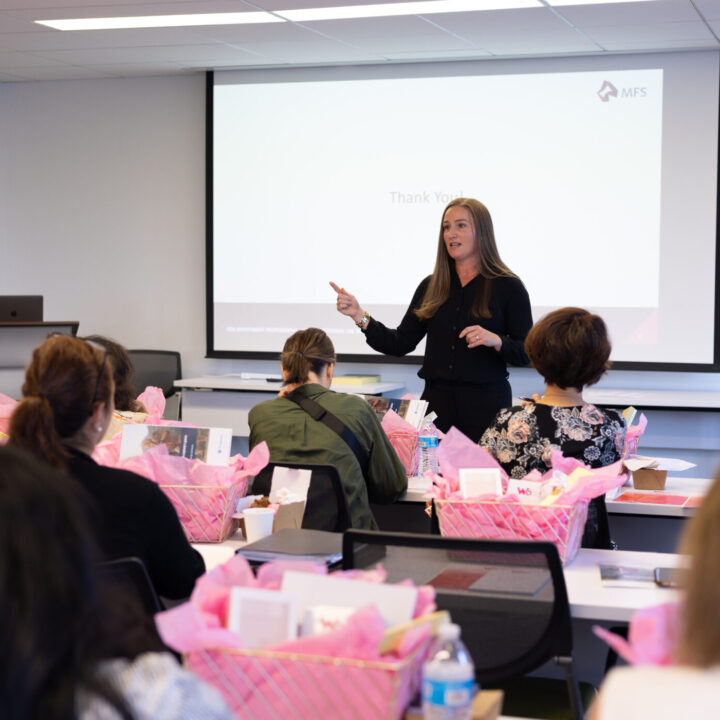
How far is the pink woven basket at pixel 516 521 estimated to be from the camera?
7.15 ft

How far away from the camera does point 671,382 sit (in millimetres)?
5863

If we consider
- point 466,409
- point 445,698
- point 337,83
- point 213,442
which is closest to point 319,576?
point 445,698

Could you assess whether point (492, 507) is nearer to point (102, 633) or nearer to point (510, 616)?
point (510, 616)

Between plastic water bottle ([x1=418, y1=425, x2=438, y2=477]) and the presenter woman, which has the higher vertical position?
the presenter woman

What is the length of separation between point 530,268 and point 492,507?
13.1 ft

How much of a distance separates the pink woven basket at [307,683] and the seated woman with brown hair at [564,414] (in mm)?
1505

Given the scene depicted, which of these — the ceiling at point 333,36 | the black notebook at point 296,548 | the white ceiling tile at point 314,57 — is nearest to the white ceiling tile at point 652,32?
the ceiling at point 333,36

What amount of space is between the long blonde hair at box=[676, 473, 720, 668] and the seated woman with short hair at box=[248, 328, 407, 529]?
1953 mm

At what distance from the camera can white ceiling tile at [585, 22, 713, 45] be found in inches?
203

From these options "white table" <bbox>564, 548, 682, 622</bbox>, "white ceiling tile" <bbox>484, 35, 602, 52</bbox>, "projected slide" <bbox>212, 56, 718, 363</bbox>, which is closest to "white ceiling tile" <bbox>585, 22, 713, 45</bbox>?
"white ceiling tile" <bbox>484, 35, 602, 52</bbox>

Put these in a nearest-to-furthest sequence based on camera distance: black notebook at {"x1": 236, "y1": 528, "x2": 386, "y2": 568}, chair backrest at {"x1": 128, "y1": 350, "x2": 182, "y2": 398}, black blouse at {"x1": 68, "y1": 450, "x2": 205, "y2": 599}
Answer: black blouse at {"x1": 68, "y1": 450, "x2": 205, "y2": 599} → black notebook at {"x1": 236, "y1": 528, "x2": 386, "y2": 568} → chair backrest at {"x1": 128, "y1": 350, "x2": 182, "y2": 398}

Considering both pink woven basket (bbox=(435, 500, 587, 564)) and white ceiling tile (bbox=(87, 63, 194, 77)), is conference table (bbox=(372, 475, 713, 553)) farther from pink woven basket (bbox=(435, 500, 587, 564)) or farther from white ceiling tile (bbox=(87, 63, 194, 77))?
white ceiling tile (bbox=(87, 63, 194, 77))

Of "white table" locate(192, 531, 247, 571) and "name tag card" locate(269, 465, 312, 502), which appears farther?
"name tag card" locate(269, 465, 312, 502)

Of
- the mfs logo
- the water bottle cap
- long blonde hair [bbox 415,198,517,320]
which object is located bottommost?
the water bottle cap
